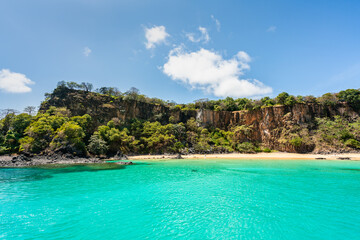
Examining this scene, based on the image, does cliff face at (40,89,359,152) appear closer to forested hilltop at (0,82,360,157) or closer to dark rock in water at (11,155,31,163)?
forested hilltop at (0,82,360,157)

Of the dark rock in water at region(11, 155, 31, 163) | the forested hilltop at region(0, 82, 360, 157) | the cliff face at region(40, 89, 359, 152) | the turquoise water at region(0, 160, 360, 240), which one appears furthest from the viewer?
the cliff face at region(40, 89, 359, 152)

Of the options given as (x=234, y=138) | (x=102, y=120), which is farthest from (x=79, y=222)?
(x=234, y=138)

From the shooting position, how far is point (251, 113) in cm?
5681

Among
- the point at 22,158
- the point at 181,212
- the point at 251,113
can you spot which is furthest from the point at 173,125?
the point at 181,212

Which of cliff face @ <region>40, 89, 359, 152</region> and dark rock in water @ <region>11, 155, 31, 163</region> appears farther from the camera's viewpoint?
cliff face @ <region>40, 89, 359, 152</region>

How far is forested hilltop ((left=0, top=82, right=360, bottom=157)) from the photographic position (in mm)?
37406

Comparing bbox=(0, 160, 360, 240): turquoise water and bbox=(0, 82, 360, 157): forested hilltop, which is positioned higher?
bbox=(0, 82, 360, 157): forested hilltop

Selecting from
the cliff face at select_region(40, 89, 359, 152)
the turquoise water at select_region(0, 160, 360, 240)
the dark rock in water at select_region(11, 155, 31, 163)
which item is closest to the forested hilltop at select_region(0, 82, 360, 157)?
the cliff face at select_region(40, 89, 359, 152)

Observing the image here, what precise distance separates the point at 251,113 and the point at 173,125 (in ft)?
92.2

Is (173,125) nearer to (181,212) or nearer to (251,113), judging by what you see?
(251,113)

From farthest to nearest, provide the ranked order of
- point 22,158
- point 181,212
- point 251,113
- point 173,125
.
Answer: point 251,113, point 173,125, point 22,158, point 181,212

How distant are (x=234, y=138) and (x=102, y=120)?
143ft

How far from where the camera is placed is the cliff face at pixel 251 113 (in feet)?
159

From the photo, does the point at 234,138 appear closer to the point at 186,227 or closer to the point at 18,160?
the point at 186,227
